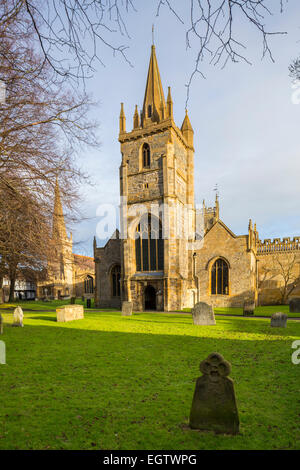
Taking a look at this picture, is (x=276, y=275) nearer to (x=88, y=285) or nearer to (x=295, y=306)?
(x=295, y=306)

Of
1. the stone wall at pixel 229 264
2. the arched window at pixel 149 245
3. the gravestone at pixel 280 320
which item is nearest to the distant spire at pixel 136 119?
the arched window at pixel 149 245

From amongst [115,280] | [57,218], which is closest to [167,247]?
[115,280]

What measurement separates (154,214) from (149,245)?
2664 mm

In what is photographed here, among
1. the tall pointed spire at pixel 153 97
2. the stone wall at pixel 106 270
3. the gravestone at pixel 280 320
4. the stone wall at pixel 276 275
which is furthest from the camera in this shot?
the stone wall at pixel 106 270

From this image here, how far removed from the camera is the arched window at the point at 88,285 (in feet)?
170

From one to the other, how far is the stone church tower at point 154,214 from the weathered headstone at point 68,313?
8.00m

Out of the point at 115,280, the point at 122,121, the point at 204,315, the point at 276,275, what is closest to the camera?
the point at 204,315

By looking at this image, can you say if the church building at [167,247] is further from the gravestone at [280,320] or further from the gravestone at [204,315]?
the gravestone at [280,320]

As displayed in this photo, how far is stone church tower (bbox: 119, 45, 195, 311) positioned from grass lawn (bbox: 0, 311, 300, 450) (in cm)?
1326

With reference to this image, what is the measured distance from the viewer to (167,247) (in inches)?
881

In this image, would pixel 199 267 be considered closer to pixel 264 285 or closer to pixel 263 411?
pixel 264 285

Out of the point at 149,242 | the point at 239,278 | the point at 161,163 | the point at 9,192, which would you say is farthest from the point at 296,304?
the point at 9,192
